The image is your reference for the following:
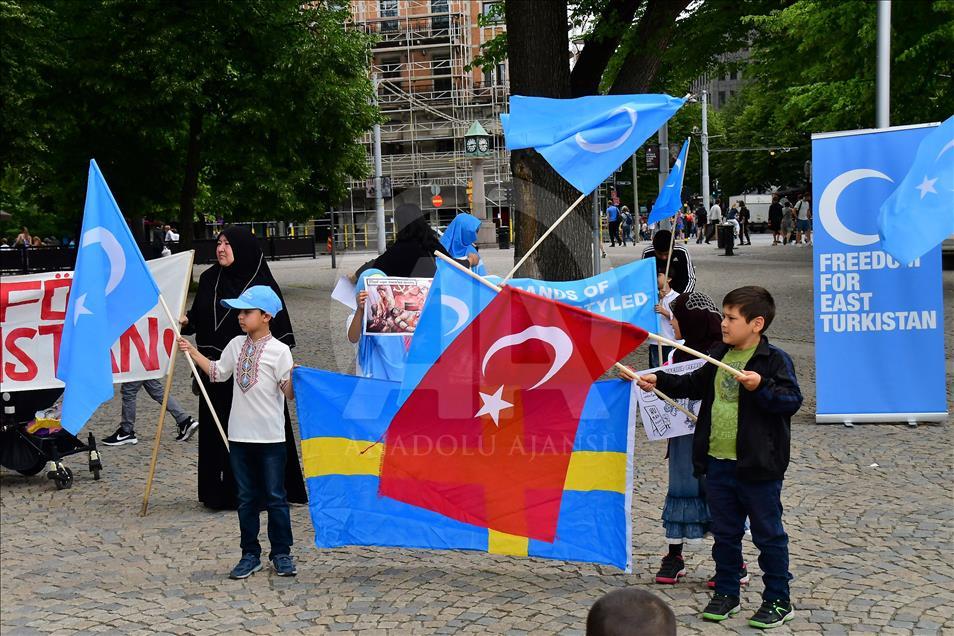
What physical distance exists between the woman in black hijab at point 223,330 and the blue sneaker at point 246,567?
3.61 ft

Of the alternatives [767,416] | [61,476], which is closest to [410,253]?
[61,476]

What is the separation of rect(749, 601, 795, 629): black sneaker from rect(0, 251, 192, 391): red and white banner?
523 centimetres

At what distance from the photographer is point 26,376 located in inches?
326

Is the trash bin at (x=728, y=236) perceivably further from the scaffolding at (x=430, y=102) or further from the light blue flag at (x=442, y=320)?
the light blue flag at (x=442, y=320)

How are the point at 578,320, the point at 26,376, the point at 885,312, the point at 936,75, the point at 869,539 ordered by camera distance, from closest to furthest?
the point at 578,320 → the point at 869,539 → the point at 26,376 → the point at 885,312 → the point at 936,75

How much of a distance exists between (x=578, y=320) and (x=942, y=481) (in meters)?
3.46

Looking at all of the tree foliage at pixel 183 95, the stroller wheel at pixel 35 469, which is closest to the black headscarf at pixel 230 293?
the stroller wheel at pixel 35 469

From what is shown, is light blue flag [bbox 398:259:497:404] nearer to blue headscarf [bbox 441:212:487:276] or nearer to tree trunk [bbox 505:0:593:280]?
blue headscarf [bbox 441:212:487:276]

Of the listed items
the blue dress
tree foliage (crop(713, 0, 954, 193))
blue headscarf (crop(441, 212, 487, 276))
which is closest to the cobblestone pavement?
the blue dress

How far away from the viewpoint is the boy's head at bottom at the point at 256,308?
578cm

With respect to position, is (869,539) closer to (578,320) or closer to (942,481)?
(942,481)

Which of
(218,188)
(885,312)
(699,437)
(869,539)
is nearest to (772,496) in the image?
(699,437)

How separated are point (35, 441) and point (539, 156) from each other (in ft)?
19.8

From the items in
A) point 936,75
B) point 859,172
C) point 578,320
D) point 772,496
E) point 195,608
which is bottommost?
point 195,608
